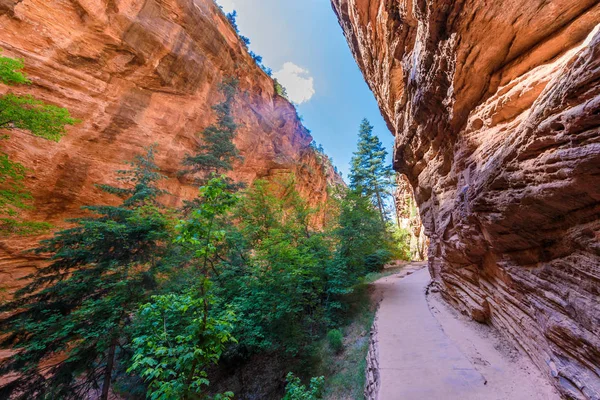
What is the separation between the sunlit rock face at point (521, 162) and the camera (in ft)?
9.16

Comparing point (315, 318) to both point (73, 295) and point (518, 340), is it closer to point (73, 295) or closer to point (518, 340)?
point (518, 340)

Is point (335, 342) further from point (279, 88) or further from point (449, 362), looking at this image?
point (279, 88)

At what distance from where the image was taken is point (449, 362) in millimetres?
4633

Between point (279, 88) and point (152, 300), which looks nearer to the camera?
point (152, 300)

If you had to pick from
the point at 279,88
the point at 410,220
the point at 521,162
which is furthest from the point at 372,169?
the point at 521,162

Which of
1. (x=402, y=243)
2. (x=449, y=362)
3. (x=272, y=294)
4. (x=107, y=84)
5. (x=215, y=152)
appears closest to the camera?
(x=449, y=362)

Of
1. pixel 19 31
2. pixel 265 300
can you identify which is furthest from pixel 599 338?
pixel 19 31

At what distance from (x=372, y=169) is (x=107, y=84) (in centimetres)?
2217

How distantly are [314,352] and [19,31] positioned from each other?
18209 mm

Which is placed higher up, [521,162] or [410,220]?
[410,220]

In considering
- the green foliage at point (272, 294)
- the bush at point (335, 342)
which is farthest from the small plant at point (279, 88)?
the bush at point (335, 342)

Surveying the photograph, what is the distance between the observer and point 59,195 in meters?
9.91

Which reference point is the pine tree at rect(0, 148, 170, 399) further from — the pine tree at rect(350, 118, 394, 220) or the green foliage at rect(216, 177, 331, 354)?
the pine tree at rect(350, 118, 394, 220)

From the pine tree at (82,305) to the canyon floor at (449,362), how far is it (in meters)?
6.88
